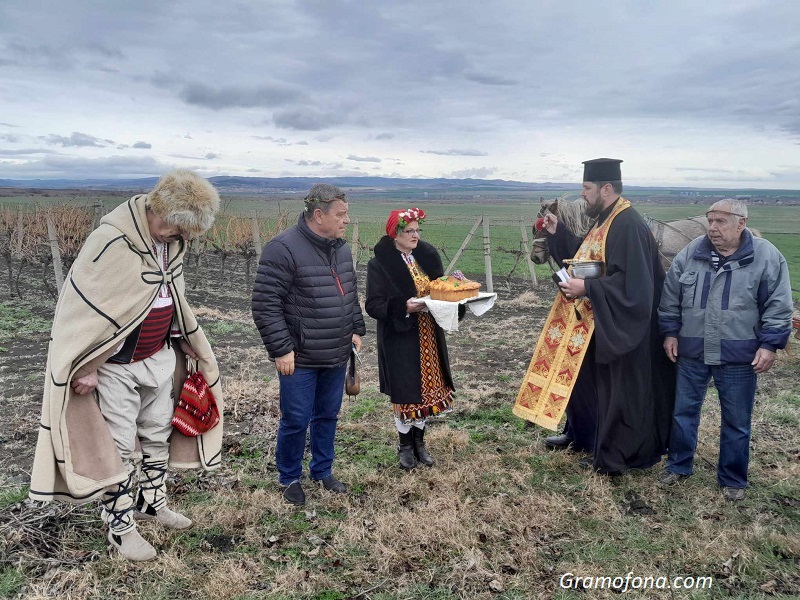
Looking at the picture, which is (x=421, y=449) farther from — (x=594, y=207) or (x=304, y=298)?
(x=594, y=207)

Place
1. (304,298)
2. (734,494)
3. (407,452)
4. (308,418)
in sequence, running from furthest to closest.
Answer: (407,452) → (734,494) → (308,418) → (304,298)

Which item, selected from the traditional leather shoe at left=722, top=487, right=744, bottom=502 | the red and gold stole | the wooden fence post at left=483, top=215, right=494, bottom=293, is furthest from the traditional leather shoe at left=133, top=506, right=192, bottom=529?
the wooden fence post at left=483, top=215, right=494, bottom=293

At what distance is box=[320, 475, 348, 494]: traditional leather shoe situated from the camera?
174 inches

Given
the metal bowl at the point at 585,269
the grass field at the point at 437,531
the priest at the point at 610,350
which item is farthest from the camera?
the metal bowl at the point at 585,269

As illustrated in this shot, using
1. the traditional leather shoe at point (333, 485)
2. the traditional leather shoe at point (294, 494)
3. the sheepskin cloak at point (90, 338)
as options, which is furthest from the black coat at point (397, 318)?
the sheepskin cloak at point (90, 338)

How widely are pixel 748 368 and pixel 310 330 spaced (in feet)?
10.0

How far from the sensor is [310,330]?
3.97 meters

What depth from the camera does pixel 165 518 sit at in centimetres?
379

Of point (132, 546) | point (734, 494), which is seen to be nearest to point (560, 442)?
point (734, 494)

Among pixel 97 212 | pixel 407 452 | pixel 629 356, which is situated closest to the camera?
pixel 629 356

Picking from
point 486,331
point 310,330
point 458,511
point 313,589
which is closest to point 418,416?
point 458,511

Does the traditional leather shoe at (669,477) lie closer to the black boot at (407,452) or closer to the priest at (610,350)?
the priest at (610,350)

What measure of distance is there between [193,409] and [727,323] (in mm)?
3596

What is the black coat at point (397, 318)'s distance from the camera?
4500mm
